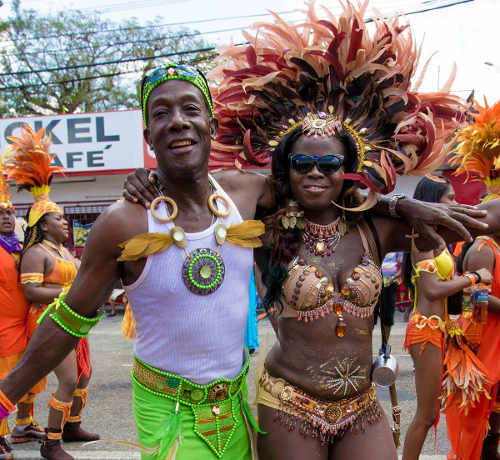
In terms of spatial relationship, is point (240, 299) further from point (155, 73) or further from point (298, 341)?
point (155, 73)

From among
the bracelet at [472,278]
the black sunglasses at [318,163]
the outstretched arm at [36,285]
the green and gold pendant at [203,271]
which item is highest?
the black sunglasses at [318,163]

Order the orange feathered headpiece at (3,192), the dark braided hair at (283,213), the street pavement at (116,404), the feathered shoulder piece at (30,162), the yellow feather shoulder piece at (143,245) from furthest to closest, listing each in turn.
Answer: the feathered shoulder piece at (30,162)
the orange feathered headpiece at (3,192)
the street pavement at (116,404)
the dark braided hair at (283,213)
the yellow feather shoulder piece at (143,245)

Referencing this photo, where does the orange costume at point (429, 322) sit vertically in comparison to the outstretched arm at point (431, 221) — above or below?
below

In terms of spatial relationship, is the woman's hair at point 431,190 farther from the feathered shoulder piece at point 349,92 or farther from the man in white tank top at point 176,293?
the man in white tank top at point 176,293

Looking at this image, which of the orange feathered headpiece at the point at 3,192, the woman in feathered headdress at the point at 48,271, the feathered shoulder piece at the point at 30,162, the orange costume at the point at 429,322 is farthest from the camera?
the feathered shoulder piece at the point at 30,162

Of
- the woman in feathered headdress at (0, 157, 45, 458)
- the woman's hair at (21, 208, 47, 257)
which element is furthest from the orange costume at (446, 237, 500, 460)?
the woman's hair at (21, 208, 47, 257)

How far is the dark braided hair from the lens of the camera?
8.54 ft

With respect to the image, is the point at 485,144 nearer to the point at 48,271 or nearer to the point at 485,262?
the point at 485,262

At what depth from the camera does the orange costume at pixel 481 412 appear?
12.7 feet

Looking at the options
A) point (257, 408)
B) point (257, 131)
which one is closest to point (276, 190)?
point (257, 131)

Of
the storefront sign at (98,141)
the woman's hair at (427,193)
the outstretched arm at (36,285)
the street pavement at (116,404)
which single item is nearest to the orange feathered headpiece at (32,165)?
the outstretched arm at (36,285)

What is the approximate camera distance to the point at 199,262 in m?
2.20

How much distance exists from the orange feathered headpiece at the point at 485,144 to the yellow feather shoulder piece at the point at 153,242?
8.71 ft

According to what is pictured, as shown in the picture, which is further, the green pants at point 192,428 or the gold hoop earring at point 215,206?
the gold hoop earring at point 215,206
